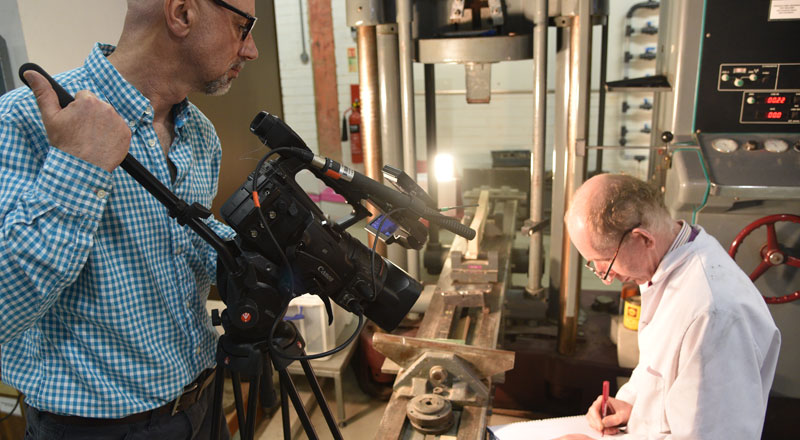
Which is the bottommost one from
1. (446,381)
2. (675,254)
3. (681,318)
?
(446,381)

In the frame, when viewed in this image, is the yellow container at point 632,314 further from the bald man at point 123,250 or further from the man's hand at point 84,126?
the man's hand at point 84,126

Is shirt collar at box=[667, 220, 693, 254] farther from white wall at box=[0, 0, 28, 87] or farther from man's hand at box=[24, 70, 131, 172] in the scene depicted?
white wall at box=[0, 0, 28, 87]

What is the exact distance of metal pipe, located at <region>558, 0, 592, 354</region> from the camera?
235 centimetres

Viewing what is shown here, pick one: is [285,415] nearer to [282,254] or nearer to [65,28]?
[282,254]

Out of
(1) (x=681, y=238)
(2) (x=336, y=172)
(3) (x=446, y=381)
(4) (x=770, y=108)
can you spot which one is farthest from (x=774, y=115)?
(2) (x=336, y=172)

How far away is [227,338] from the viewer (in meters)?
1.05

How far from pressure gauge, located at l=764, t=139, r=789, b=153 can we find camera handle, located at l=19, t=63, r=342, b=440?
5.75 ft

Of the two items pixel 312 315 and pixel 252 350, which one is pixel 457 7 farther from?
pixel 252 350

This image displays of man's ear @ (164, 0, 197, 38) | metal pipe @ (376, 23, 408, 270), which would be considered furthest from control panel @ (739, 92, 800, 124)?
man's ear @ (164, 0, 197, 38)

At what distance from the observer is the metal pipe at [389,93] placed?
2518 millimetres

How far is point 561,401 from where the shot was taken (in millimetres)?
2715

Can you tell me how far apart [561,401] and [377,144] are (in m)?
1.47

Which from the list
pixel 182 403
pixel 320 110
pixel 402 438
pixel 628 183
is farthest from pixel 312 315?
pixel 320 110

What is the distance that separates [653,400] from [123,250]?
4.27ft
